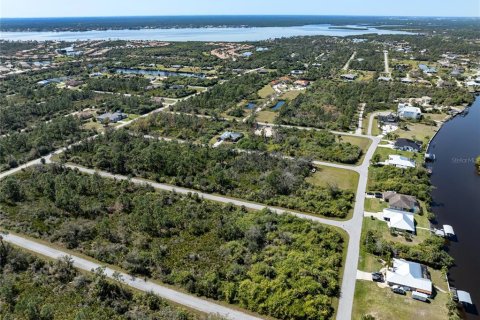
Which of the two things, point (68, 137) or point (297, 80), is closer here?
point (68, 137)

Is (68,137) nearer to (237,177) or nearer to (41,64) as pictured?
(237,177)

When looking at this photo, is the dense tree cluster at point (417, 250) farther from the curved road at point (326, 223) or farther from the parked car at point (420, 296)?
the parked car at point (420, 296)

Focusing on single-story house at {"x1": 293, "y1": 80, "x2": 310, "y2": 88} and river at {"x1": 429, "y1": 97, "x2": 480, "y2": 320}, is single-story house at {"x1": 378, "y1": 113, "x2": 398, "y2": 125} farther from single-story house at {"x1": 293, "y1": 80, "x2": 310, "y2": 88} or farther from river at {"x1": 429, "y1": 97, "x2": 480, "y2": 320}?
single-story house at {"x1": 293, "y1": 80, "x2": 310, "y2": 88}

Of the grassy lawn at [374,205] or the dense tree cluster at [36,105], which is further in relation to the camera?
the dense tree cluster at [36,105]

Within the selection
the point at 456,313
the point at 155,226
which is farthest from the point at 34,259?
the point at 456,313

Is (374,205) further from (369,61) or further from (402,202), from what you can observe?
(369,61)

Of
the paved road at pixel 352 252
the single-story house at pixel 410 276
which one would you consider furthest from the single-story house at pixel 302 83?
the single-story house at pixel 410 276
